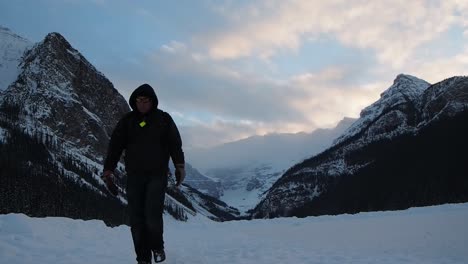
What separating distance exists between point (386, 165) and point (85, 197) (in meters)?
106

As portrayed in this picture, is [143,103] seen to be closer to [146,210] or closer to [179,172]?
[179,172]

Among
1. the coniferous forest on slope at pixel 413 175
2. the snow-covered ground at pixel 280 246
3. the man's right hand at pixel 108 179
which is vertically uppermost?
the coniferous forest on slope at pixel 413 175

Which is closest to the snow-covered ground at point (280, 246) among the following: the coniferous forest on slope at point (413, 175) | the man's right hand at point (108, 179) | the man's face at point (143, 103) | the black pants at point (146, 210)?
the black pants at point (146, 210)

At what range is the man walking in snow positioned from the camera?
24.3 ft

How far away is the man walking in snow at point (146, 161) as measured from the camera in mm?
7406

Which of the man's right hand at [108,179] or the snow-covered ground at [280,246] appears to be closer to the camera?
the man's right hand at [108,179]

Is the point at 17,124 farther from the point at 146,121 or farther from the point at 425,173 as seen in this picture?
the point at 146,121

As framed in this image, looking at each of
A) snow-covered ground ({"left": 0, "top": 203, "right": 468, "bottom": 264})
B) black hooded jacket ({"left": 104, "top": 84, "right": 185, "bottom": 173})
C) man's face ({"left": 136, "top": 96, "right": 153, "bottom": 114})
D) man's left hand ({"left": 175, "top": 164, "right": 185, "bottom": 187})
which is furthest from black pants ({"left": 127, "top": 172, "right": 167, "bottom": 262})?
snow-covered ground ({"left": 0, "top": 203, "right": 468, "bottom": 264})

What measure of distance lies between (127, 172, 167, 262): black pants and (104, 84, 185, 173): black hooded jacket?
0.16 m

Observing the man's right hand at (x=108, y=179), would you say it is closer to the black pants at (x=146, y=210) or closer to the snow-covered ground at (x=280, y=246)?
the black pants at (x=146, y=210)

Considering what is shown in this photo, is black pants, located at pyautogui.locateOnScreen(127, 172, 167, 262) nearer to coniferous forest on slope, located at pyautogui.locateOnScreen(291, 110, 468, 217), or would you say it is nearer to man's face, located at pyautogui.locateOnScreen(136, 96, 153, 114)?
man's face, located at pyautogui.locateOnScreen(136, 96, 153, 114)

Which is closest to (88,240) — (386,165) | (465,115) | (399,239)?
(399,239)

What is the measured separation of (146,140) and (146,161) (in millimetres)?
339

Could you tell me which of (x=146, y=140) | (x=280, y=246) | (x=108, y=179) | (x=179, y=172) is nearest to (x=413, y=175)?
(x=280, y=246)
